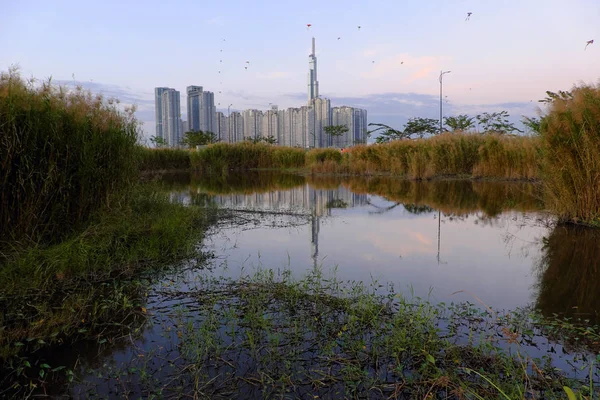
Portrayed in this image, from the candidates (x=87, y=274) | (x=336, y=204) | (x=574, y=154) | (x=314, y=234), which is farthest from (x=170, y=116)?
(x=87, y=274)

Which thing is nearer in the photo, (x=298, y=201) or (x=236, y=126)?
(x=298, y=201)

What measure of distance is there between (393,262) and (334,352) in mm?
2459

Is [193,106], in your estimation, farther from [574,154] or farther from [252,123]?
[574,154]

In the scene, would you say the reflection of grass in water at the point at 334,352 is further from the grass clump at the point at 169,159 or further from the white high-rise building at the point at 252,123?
the white high-rise building at the point at 252,123

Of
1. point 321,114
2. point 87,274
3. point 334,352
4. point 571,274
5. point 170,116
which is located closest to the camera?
point 334,352

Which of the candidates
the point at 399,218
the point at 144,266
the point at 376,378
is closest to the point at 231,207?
the point at 399,218

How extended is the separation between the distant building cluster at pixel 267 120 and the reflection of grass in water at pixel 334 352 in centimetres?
4408

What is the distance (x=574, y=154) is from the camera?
665 cm

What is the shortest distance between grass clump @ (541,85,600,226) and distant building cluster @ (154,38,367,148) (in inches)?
1583

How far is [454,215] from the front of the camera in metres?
8.41

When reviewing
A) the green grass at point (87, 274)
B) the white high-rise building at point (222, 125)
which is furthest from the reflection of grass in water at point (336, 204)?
the white high-rise building at point (222, 125)

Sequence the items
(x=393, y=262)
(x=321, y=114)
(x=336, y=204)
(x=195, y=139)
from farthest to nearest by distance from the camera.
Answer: (x=321, y=114)
(x=195, y=139)
(x=336, y=204)
(x=393, y=262)

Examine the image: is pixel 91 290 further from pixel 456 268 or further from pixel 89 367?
pixel 456 268

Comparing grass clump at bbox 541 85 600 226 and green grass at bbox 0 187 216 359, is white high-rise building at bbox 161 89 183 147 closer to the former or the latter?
green grass at bbox 0 187 216 359
